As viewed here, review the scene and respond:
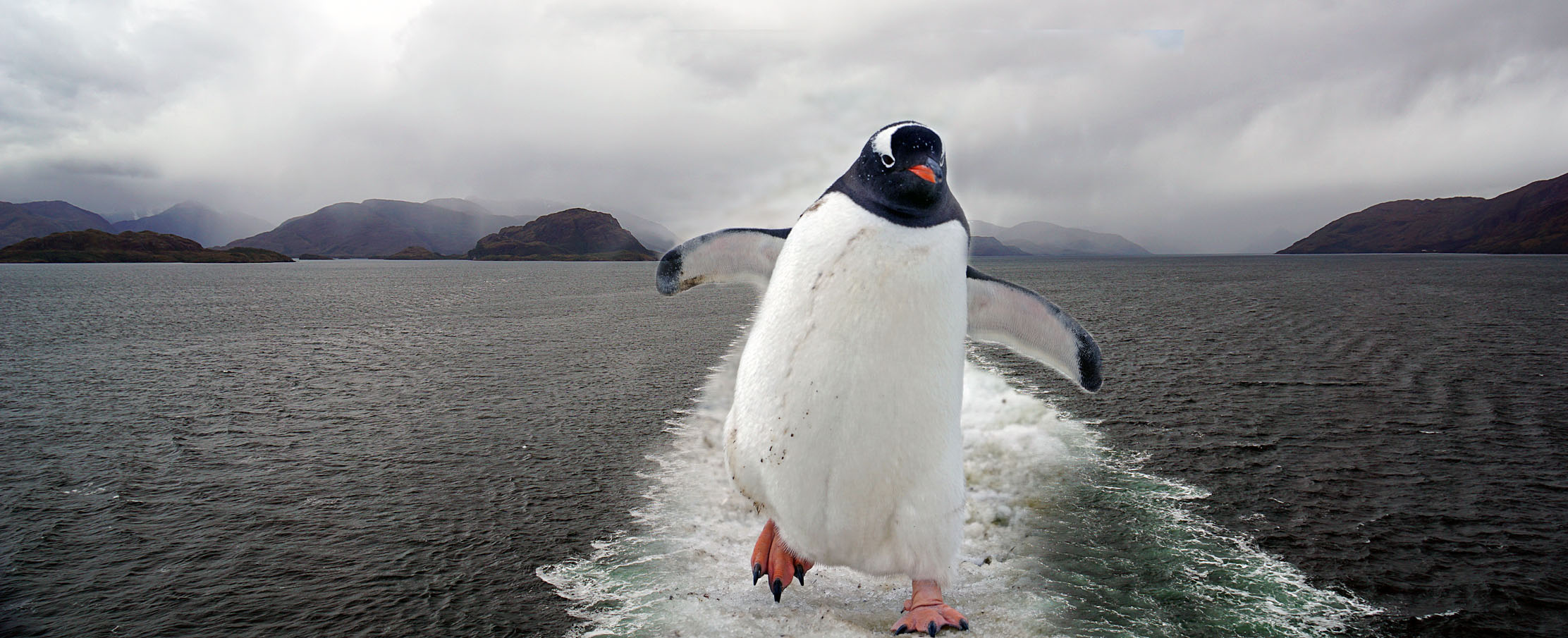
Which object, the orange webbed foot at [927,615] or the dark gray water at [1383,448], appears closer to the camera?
the orange webbed foot at [927,615]

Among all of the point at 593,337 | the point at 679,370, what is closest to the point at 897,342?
the point at 679,370

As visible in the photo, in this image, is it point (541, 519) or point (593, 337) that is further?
point (593, 337)

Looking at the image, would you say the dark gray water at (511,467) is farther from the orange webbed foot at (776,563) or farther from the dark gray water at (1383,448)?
the orange webbed foot at (776,563)

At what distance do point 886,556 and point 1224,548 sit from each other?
319 centimetres

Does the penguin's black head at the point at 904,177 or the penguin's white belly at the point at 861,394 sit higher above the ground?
the penguin's black head at the point at 904,177

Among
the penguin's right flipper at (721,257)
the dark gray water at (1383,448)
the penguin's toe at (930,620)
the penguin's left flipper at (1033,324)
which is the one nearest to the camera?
the penguin's toe at (930,620)

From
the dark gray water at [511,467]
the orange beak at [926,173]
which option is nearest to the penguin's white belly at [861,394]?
the orange beak at [926,173]

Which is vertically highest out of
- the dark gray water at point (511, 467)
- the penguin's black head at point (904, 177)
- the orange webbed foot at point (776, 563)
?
the penguin's black head at point (904, 177)

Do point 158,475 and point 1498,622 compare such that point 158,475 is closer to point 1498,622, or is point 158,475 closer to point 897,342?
point 897,342

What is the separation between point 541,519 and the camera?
6.18 m

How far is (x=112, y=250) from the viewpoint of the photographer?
160 meters

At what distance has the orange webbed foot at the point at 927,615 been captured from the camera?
395 centimetres

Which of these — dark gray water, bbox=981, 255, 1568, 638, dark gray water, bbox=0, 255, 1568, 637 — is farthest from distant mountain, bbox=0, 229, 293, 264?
dark gray water, bbox=981, 255, 1568, 638

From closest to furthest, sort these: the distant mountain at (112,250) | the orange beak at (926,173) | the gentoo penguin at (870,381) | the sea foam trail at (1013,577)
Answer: the orange beak at (926,173)
the gentoo penguin at (870,381)
the sea foam trail at (1013,577)
the distant mountain at (112,250)
